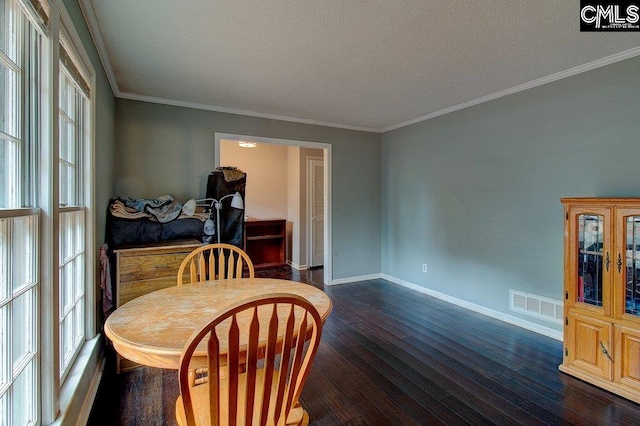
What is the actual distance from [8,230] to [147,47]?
1826mm

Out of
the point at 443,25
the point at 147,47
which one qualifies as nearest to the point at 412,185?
the point at 443,25

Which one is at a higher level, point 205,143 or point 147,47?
point 147,47

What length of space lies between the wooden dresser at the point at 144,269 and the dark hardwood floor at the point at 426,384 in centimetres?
59

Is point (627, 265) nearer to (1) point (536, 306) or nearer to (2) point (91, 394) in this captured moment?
(1) point (536, 306)

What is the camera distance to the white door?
5.86m

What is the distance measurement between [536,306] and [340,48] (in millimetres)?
2988

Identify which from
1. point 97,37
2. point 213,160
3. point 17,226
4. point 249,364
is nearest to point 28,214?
point 17,226

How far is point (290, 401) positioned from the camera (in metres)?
1.20

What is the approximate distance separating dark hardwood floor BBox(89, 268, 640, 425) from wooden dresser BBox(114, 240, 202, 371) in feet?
1.95

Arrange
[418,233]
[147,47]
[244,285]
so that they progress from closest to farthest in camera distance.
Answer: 1. [244,285]
2. [147,47]
3. [418,233]

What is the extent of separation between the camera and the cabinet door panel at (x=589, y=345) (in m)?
2.16

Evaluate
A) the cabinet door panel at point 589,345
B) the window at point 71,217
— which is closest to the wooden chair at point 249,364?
the window at point 71,217

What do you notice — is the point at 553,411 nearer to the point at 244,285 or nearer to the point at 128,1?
the point at 244,285

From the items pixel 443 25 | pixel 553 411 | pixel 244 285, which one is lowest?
pixel 553 411
